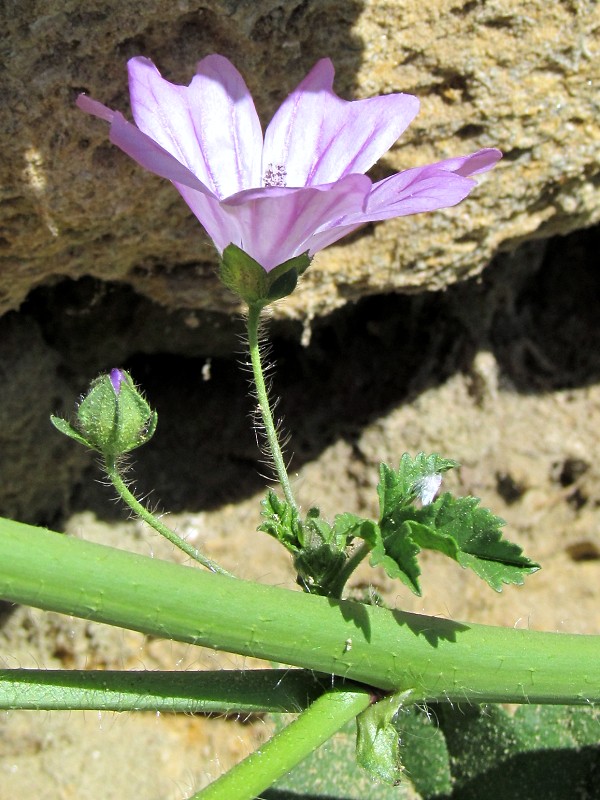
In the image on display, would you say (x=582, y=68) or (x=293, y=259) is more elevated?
(x=582, y=68)

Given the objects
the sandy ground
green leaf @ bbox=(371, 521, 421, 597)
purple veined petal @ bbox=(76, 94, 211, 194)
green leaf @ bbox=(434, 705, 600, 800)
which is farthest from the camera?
the sandy ground

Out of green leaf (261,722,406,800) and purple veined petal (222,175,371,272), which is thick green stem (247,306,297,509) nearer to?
purple veined petal (222,175,371,272)

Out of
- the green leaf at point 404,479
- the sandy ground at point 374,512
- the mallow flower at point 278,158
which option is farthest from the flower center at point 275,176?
the sandy ground at point 374,512

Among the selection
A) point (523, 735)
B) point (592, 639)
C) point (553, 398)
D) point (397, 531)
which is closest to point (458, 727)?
point (523, 735)

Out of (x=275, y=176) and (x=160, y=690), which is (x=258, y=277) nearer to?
(x=275, y=176)

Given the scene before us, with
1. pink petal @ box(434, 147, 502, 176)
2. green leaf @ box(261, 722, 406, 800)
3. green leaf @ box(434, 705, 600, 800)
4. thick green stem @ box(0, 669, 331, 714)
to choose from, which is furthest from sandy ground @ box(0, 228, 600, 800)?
pink petal @ box(434, 147, 502, 176)

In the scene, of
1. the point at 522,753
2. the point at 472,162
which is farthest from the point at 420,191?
the point at 522,753

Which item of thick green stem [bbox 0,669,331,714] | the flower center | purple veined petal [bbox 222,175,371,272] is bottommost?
thick green stem [bbox 0,669,331,714]

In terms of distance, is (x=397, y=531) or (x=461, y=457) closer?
(x=397, y=531)

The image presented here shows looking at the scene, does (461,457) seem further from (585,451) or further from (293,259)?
(293,259)
